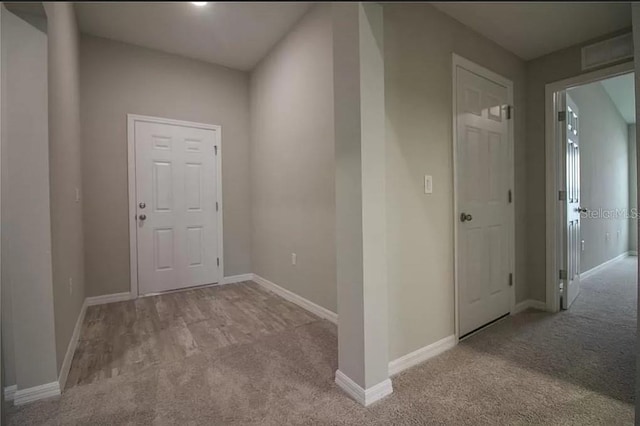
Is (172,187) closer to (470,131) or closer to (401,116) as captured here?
(401,116)

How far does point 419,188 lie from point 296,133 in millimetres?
1417

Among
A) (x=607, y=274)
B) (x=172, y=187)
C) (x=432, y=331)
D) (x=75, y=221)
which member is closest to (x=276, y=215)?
(x=172, y=187)

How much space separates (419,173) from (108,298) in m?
3.04

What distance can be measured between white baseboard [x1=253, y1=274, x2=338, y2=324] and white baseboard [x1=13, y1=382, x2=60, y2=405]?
5.40 feet

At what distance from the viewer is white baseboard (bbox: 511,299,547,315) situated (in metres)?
2.43

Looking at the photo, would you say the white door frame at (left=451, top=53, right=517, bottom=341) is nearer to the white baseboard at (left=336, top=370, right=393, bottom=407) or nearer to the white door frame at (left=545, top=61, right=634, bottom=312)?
the white door frame at (left=545, top=61, right=634, bottom=312)

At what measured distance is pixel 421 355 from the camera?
1.68 meters

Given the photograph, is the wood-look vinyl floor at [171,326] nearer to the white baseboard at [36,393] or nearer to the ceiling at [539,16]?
the white baseboard at [36,393]

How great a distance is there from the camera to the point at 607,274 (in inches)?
140

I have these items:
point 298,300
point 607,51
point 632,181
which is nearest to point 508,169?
point 607,51

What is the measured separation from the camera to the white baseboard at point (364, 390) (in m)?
1.33

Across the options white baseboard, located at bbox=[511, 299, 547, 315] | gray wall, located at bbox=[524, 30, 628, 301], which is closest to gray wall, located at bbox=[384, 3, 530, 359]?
gray wall, located at bbox=[524, 30, 628, 301]

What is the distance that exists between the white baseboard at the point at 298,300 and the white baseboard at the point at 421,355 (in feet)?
2.43

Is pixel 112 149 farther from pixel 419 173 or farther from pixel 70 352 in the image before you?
pixel 419 173
